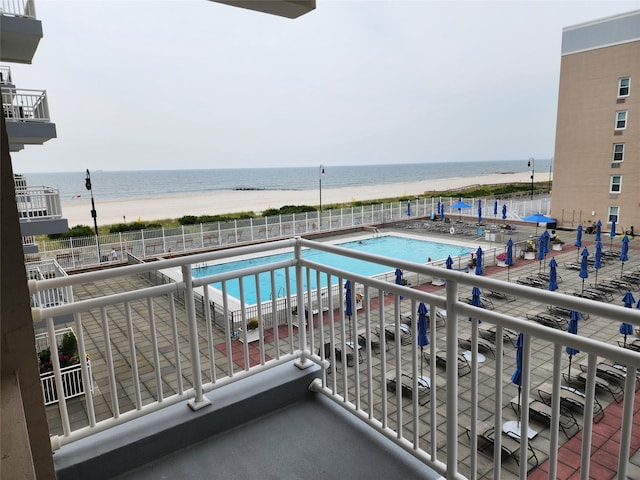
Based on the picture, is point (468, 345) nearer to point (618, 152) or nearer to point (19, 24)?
point (19, 24)

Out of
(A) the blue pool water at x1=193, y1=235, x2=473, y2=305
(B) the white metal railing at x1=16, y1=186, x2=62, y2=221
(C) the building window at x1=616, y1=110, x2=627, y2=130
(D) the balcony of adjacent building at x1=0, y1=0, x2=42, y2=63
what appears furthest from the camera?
(C) the building window at x1=616, y1=110, x2=627, y2=130

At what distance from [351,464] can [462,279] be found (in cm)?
110

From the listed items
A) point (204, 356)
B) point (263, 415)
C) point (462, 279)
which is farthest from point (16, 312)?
point (204, 356)

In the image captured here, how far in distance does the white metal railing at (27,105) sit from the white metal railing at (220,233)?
21.2 ft

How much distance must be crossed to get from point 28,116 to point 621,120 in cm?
2371

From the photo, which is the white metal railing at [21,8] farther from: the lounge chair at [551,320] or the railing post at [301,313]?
the lounge chair at [551,320]

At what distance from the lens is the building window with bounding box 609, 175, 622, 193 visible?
20.2m

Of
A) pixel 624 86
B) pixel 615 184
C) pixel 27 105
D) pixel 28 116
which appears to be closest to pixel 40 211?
pixel 28 116

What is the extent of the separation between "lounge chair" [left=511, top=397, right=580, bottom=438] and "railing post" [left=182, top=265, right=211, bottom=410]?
5108 millimetres

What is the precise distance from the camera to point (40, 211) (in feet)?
31.5

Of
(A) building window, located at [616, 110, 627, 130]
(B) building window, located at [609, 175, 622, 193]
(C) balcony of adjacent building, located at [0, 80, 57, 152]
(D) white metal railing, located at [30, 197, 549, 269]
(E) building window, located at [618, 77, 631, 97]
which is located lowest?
(D) white metal railing, located at [30, 197, 549, 269]

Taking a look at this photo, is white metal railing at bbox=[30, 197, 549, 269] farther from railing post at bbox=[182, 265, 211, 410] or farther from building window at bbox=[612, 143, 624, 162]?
railing post at bbox=[182, 265, 211, 410]

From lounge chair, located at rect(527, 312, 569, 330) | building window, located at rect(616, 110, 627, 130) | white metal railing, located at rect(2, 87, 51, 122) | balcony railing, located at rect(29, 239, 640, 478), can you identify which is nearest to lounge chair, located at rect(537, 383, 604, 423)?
lounge chair, located at rect(527, 312, 569, 330)

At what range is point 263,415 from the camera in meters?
2.45
